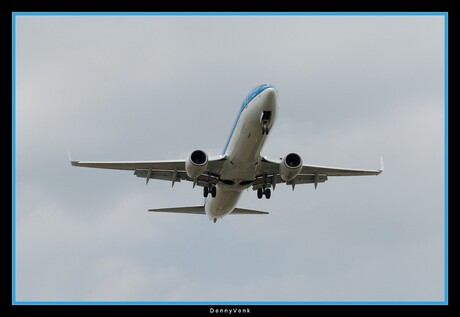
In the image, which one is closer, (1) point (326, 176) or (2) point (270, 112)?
(2) point (270, 112)

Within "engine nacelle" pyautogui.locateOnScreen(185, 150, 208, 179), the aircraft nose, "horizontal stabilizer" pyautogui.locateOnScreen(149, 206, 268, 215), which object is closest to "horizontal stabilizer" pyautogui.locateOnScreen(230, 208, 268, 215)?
"horizontal stabilizer" pyautogui.locateOnScreen(149, 206, 268, 215)

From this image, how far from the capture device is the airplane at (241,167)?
154 feet

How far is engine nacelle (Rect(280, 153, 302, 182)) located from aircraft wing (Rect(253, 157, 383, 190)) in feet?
4.54

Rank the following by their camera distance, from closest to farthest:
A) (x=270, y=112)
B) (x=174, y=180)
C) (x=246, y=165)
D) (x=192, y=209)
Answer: (x=270, y=112)
(x=246, y=165)
(x=174, y=180)
(x=192, y=209)

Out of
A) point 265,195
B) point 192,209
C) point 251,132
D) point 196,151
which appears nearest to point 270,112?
point 251,132

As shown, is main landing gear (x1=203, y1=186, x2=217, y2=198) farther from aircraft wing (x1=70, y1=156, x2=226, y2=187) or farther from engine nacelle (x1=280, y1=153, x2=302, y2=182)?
engine nacelle (x1=280, y1=153, x2=302, y2=182)

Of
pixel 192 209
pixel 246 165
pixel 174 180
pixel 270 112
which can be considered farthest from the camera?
pixel 192 209

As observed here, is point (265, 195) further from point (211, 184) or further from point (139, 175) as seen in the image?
point (139, 175)

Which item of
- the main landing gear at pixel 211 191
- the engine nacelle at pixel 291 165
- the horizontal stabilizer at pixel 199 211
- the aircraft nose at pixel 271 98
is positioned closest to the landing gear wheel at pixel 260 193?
the main landing gear at pixel 211 191

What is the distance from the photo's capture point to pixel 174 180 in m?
52.9

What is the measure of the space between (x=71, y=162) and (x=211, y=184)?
7.47 meters

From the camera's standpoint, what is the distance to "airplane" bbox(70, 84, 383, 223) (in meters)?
46.9

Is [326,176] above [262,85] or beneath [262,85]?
beneath

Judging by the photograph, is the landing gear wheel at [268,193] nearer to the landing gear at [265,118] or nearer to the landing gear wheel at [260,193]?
the landing gear wheel at [260,193]
